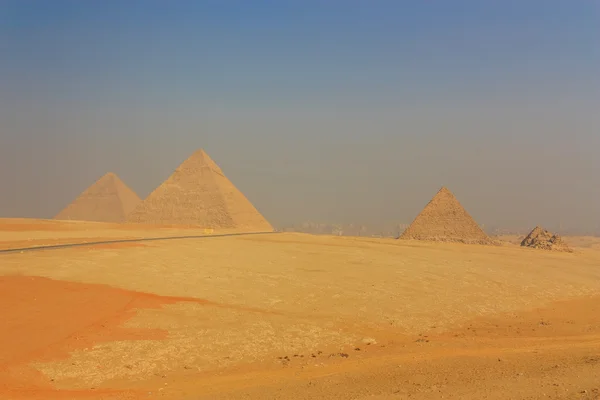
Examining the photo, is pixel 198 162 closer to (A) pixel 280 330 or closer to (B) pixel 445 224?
(B) pixel 445 224

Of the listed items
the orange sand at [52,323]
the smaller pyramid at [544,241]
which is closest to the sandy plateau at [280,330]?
the orange sand at [52,323]

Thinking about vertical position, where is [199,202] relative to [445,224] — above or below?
above

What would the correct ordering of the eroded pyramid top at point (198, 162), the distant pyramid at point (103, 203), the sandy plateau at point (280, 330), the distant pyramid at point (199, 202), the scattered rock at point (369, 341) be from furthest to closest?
the distant pyramid at point (103, 203) → the eroded pyramid top at point (198, 162) → the distant pyramid at point (199, 202) → the scattered rock at point (369, 341) → the sandy plateau at point (280, 330)

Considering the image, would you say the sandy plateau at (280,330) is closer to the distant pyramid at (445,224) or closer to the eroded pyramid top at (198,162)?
the distant pyramid at (445,224)

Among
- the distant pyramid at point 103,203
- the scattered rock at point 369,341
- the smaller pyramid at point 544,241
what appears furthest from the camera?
the distant pyramid at point 103,203

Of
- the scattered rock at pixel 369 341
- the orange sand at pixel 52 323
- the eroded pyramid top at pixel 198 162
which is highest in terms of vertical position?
the eroded pyramid top at pixel 198 162

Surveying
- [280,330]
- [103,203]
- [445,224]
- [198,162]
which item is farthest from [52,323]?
[103,203]

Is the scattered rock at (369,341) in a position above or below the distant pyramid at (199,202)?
below
